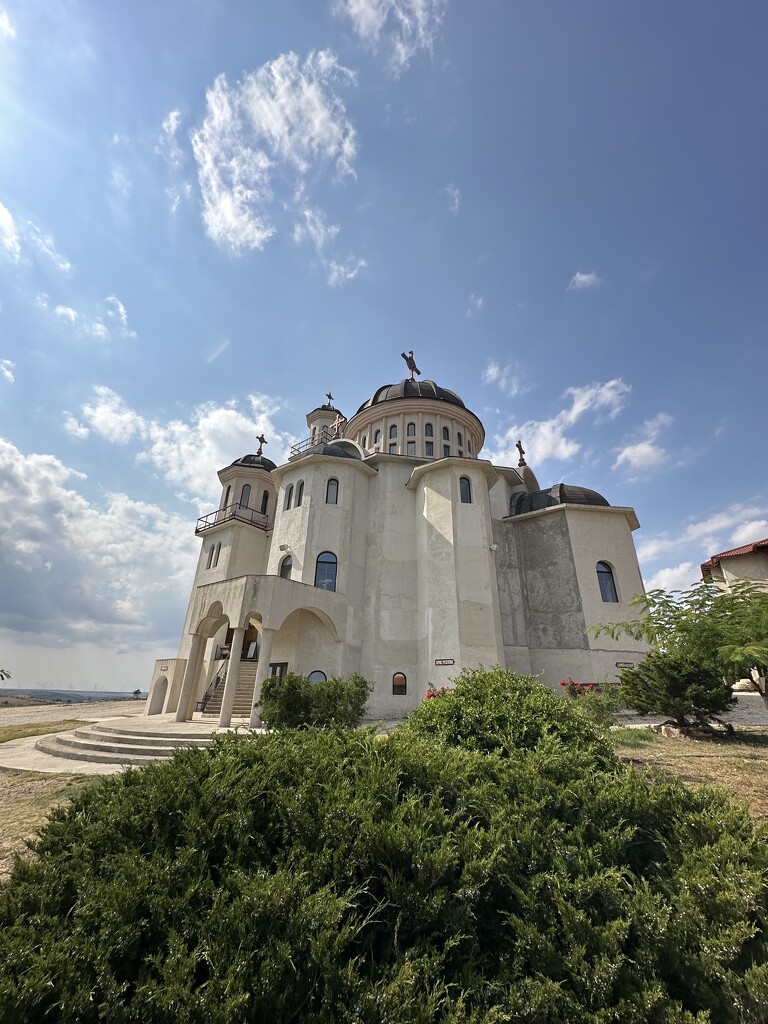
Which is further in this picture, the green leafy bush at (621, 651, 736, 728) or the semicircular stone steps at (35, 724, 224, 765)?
the semicircular stone steps at (35, 724, 224, 765)

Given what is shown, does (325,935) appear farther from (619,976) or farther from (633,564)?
(633,564)

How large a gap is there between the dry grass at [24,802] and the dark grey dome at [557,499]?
2133 cm

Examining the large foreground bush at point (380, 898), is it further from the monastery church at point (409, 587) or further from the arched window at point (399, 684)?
the arched window at point (399, 684)

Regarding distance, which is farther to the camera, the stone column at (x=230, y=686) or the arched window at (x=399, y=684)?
the arched window at (x=399, y=684)

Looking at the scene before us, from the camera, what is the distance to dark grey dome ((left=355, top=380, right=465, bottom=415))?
28.8 meters

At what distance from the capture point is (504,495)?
87.0ft

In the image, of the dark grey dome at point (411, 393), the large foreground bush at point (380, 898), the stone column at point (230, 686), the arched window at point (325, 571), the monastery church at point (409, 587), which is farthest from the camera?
the dark grey dome at point (411, 393)

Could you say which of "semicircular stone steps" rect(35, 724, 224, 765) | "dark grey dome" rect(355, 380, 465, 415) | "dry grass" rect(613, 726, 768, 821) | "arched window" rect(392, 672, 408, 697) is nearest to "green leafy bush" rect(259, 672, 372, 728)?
"semicircular stone steps" rect(35, 724, 224, 765)

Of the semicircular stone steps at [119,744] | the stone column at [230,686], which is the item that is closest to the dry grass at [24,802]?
the semicircular stone steps at [119,744]

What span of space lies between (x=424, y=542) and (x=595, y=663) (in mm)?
9083

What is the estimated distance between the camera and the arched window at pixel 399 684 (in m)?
20.0

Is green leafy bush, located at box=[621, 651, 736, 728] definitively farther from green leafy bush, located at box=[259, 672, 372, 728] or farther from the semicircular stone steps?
the semicircular stone steps

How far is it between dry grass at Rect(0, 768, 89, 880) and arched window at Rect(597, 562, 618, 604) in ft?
67.3

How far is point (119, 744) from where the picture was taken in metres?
12.4
